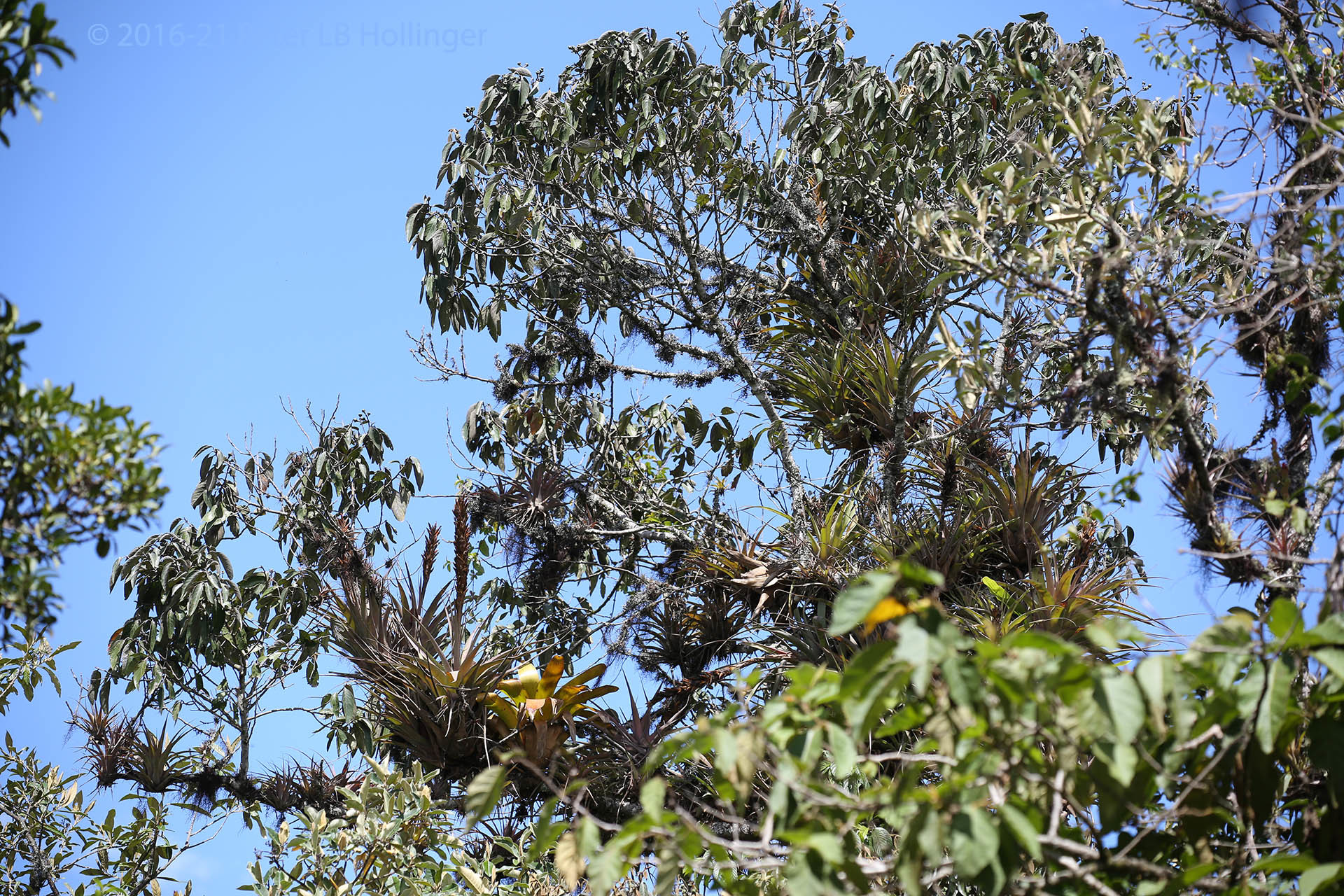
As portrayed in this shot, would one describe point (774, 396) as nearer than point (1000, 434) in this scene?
No

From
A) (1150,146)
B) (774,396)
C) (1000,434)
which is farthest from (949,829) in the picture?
(774,396)

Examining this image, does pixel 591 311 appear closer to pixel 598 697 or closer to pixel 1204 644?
pixel 598 697

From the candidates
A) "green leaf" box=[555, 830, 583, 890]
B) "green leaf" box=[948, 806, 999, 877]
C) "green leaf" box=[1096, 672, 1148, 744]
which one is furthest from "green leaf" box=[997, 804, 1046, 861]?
"green leaf" box=[555, 830, 583, 890]

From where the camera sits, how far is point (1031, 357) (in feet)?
14.6

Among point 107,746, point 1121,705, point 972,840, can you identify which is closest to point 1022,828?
point 972,840

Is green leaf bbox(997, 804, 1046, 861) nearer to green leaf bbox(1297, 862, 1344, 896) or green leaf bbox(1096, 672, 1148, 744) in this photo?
green leaf bbox(1096, 672, 1148, 744)

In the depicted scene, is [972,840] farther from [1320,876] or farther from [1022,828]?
[1320,876]

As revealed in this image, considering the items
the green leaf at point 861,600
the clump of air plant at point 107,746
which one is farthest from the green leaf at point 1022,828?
the clump of air plant at point 107,746

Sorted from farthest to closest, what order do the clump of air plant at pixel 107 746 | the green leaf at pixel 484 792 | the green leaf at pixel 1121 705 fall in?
the clump of air plant at pixel 107 746 < the green leaf at pixel 484 792 < the green leaf at pixel 1121 705

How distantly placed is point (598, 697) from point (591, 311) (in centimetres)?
241

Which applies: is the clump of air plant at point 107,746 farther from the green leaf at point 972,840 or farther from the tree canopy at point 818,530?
the green leaf at point 972,840

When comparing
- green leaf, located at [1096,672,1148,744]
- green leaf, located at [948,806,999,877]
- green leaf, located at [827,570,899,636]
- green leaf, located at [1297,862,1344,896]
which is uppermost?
green leaf, located at [827,570,899,636]

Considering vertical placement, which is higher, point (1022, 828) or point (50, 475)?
point (50, 475)

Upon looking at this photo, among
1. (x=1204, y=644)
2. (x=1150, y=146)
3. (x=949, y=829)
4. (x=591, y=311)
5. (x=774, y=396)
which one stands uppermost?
(x=591, y=311)
